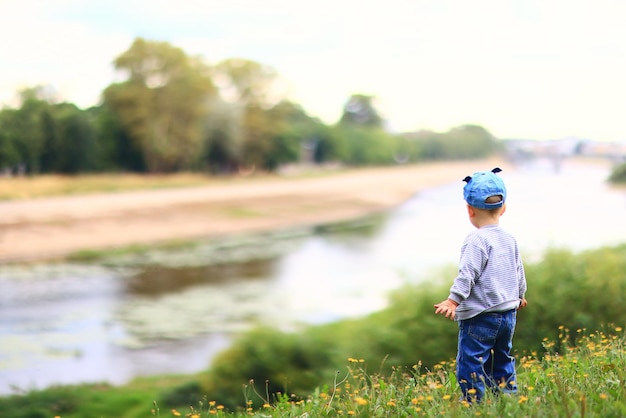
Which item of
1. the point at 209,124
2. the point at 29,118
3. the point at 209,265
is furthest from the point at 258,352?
the point at 209,124

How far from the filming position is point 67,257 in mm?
18969

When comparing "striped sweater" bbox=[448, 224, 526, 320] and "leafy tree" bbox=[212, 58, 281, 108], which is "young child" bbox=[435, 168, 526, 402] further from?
"leafy tree" bbox=[212, 58, 281, 108]

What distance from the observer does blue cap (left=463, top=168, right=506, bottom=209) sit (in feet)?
10.8

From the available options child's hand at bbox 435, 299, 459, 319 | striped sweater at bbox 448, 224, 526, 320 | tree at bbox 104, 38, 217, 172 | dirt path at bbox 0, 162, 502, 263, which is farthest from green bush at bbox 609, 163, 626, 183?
child's hand at bbox 435, 299, 459, 319

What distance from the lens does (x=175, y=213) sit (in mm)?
26391

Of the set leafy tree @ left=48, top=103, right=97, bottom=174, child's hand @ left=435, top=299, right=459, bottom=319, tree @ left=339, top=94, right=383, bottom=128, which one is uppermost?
tree @ left=339, top=94, right=383, bottom=128

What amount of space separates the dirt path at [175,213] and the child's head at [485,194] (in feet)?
56.4

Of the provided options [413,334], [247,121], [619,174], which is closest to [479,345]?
[413,334]

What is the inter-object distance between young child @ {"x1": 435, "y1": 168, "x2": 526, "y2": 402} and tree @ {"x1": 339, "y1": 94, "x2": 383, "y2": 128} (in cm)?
7810

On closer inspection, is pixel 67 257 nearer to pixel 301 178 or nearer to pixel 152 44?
pixel 152 44

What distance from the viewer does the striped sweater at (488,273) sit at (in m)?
3.29

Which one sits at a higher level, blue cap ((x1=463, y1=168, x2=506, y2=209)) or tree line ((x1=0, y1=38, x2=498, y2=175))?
tree line ((x1=0, y1=38, x2=498, y2=175))

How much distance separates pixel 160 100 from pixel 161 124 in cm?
124

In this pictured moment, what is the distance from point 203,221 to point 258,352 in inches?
758
